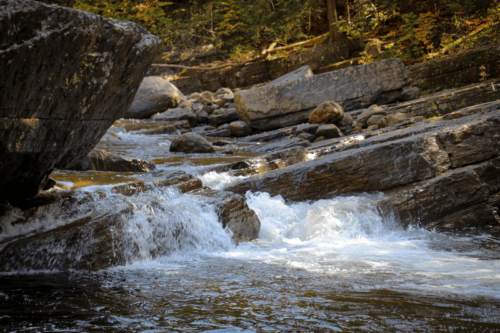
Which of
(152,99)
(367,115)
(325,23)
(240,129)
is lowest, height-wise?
(240,129)

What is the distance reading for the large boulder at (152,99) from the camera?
55.4 feet

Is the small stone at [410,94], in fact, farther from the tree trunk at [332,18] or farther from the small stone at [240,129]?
the tree trunk at [332,18]

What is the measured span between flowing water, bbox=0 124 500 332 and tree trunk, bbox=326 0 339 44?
1657 cm

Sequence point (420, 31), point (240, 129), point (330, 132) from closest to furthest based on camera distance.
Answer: point (330, 132) < point (240, 129) < point (420, 31)

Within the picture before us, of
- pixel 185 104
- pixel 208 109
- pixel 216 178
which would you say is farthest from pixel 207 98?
pixel 216 178

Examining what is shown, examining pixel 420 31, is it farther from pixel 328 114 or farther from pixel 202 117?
pixel 202 117

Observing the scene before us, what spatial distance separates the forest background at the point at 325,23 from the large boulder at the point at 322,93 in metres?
4.35

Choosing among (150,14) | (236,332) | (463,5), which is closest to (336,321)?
(236,332)

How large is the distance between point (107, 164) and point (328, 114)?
7.04 meters

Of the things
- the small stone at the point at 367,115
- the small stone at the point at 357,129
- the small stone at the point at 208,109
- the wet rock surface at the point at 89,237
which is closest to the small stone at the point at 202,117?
the small stone at the point at 208,109

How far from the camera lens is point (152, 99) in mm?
17109

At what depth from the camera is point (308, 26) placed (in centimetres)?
2370

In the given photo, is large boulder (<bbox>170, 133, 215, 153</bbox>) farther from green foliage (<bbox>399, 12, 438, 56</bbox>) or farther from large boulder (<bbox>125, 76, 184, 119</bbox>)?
green foliage (<bbox>399, 12, 438, 56</bbox>)

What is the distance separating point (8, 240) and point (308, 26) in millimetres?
22487
